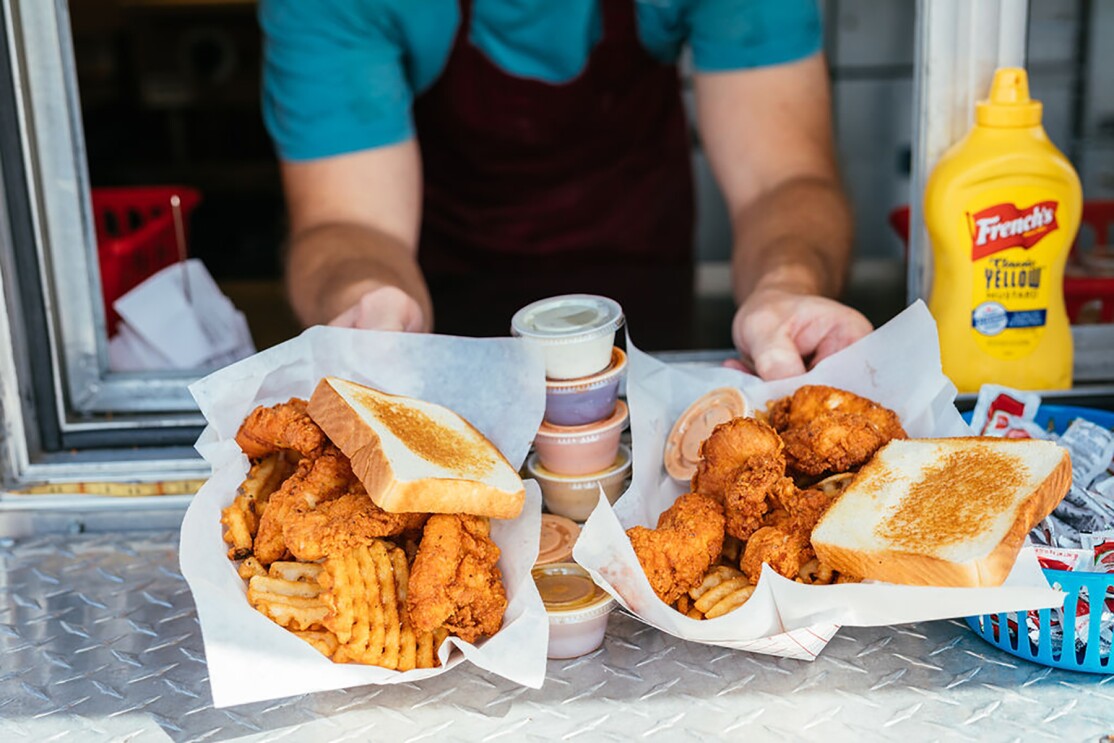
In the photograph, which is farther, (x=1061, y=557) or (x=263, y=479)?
(x=263, y=479)

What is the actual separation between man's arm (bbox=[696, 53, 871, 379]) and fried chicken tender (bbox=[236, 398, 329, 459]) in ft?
3.02

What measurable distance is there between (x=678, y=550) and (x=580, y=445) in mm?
263

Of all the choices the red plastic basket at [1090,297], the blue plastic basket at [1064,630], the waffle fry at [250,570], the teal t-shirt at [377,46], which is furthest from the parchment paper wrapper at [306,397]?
the teal t-shirt at [377,46]

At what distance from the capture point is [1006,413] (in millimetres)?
1469

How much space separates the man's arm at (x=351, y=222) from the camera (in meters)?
2.15

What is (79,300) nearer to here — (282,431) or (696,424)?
(282,431)

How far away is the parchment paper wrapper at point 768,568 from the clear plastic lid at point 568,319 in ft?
0.27

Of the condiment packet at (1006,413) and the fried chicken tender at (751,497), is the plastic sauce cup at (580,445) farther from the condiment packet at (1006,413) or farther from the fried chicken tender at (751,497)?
the condiment packet at (1006,413)

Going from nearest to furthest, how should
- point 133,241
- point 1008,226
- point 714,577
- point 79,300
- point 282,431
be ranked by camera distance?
point 714,577 → point 282,431 → point 1008,226 → point 79,300 → point 133,241

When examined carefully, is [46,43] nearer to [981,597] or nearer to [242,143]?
[981,597]

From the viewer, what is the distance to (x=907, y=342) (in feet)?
4.82

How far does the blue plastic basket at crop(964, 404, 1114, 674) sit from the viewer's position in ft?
3.62

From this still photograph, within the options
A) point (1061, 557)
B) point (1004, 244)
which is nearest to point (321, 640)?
point (1061, 557)

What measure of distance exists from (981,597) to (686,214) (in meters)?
2.35
